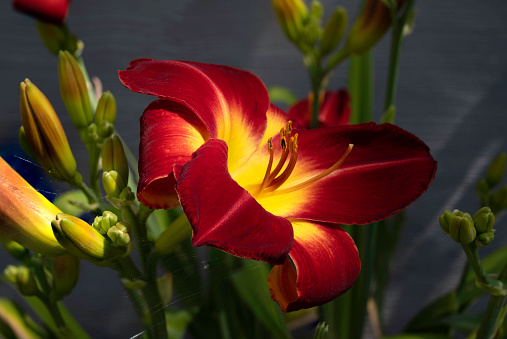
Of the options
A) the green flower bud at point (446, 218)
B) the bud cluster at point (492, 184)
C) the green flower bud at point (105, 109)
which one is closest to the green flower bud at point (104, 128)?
the green flower bud at point (105, 109)

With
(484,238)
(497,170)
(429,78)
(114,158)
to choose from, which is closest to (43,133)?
(114,158)

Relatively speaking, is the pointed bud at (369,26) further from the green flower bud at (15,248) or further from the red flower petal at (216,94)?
the green flower bud at (15,248)

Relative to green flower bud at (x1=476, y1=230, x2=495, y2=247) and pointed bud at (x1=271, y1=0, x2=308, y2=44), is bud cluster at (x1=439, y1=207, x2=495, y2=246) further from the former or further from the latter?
pointed bud at (x1=271, y1=0, x2=308, y2=44)

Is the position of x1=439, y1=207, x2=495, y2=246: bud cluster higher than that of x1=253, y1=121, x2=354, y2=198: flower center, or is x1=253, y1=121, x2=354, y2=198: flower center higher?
x1=253, y1=121, x2=354, y2=198: flower center

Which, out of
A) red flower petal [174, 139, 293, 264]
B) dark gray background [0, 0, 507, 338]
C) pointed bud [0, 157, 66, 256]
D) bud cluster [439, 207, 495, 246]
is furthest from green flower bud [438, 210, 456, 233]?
dark gray background [0, 0, 507, 338]

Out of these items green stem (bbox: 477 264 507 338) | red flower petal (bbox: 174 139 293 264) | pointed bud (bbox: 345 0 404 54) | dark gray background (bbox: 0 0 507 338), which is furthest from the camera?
dark gray background (bbox: 0 0 507 338)

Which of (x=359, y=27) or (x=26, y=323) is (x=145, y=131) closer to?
(x=26, y=323)

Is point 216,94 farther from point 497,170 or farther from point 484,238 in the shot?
point 497,170

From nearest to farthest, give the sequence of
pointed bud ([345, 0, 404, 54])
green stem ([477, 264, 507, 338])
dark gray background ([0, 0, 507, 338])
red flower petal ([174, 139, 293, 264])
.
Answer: red flower petal ([174, 139, 293, 264]), green stem ([477, 264, 507, 338]), pointed bud ([345, 0, 404, 54]), dark gray background ([0, 0, 507, 338])
